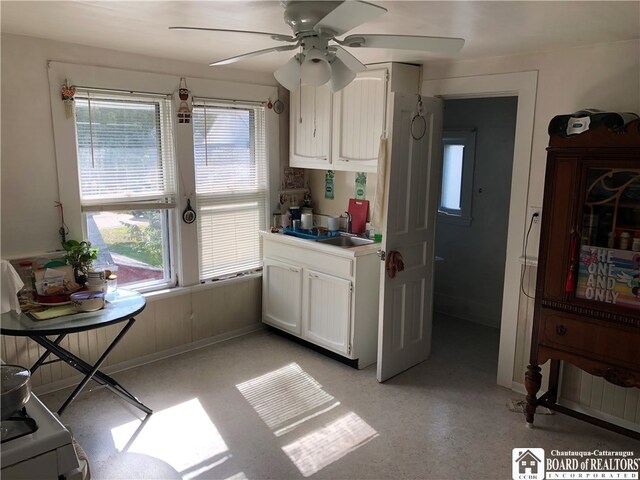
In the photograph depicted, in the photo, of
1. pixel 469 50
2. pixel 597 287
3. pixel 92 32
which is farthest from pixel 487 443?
pixel 92 32

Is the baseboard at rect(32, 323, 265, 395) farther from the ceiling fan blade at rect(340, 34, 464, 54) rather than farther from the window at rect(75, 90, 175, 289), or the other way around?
the ceiling fan blade at rect(340, 34, 464, 54)

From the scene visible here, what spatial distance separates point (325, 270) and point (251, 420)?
4.04 feet

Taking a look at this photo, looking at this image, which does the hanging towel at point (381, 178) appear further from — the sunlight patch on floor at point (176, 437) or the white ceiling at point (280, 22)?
the sunlight patch on floor at point (176, 437)

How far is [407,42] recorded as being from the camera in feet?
6.25

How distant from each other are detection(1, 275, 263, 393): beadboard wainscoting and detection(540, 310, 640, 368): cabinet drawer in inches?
95.5

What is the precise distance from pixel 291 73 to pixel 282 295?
243cm

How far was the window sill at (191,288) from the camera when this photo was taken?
3.68 metres

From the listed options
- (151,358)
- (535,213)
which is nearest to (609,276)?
(535,213)

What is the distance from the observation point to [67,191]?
3205 mm

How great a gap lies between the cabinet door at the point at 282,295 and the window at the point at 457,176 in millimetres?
1792

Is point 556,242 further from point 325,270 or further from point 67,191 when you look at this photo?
point 67,191

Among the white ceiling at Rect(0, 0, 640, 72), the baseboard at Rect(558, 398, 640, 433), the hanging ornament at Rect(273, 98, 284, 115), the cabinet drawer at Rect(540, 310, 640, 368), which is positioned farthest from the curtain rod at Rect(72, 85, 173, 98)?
the baseboard at Rect(558, 398, 640, 433)

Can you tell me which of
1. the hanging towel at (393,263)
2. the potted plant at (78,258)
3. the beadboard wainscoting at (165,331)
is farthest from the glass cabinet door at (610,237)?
the potted plant at (78,258)

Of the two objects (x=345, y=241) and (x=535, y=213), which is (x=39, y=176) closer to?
(x=345, y=241)
